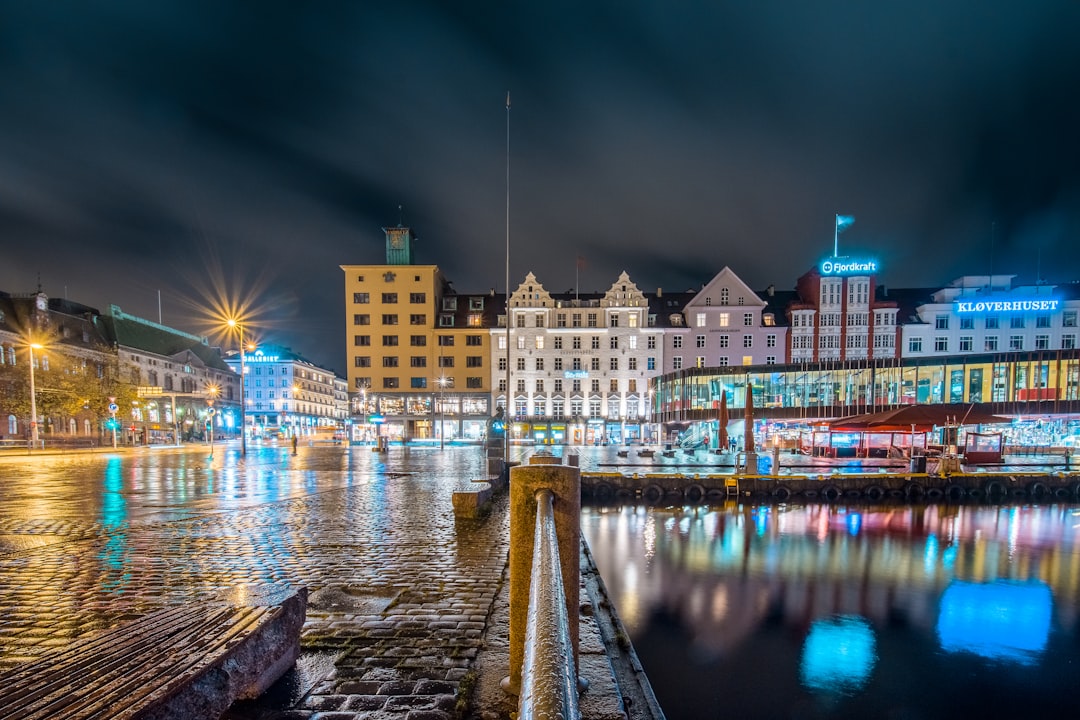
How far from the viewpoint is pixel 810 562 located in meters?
12.0

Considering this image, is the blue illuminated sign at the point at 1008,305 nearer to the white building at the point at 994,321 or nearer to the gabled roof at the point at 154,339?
the white building at the point at 994,321

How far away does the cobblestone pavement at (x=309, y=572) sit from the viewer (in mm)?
4500

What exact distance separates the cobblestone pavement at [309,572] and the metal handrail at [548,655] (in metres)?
2.51

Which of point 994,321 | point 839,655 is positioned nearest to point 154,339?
point 839,655

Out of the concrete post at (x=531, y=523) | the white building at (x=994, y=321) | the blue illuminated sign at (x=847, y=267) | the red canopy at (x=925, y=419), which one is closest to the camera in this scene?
the concrete post at (x=531, y=523)

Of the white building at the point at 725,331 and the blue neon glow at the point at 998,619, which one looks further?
the white building at the point at 725,331

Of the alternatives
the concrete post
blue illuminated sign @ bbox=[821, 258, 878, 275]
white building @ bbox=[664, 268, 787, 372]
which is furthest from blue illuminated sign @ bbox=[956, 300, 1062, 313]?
the concrete post

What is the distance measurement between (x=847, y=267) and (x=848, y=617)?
5847 centimetres

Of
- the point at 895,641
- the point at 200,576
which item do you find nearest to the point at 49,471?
the point at 200,576

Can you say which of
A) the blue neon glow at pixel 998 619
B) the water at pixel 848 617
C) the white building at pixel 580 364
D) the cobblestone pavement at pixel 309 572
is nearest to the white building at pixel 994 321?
the white building at pixel 580 364

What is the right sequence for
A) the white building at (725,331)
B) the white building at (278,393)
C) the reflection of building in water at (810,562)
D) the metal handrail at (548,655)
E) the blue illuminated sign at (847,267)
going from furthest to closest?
the white building at (278,393) < the white building at (725,331) < the blue illuminated sign at (847,267) < the reflection of building in water at (810,562) < the metal handrail at (548,655)

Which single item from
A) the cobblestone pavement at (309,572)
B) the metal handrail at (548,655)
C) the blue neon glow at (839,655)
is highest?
the metal handrail at (548,655)

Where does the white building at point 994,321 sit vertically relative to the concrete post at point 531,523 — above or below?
above

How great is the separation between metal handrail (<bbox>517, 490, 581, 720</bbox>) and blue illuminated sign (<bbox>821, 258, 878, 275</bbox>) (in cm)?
6521
